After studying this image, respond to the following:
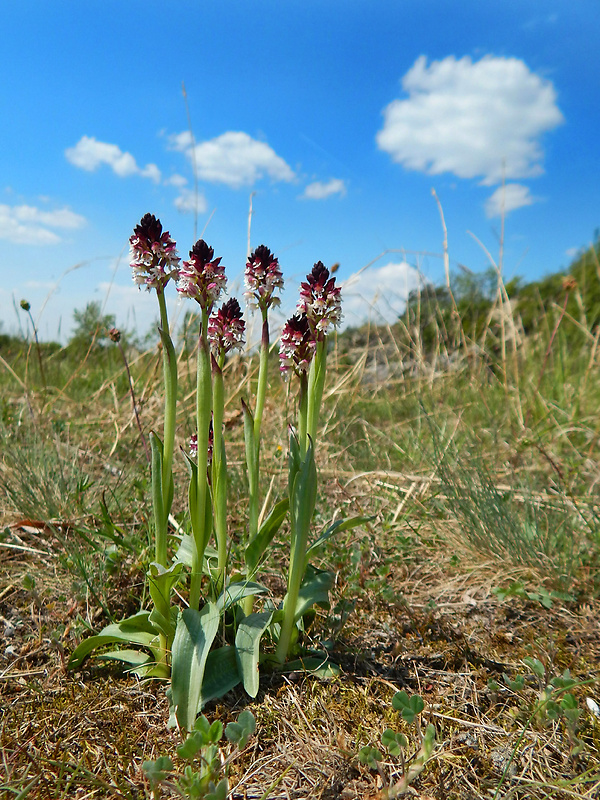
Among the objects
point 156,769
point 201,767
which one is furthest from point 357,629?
point 156,769

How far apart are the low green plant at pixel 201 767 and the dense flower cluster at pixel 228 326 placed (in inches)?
36.0

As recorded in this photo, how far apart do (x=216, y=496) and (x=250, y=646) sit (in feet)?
1.34

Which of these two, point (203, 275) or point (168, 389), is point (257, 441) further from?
point (203, 275)

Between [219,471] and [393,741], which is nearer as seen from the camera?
[393,741]

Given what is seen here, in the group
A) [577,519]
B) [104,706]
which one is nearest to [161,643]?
[104,706]

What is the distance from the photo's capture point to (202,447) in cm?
141

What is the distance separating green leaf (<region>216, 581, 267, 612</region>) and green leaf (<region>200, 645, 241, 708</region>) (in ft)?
0.41

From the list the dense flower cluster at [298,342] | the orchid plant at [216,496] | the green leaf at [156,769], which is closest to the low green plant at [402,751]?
the orchid plant at [216,496]

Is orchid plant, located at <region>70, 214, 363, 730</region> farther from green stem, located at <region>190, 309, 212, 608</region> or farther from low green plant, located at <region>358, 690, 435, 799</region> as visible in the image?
low green plant, located at <region>358, 690, 435, 799</region>

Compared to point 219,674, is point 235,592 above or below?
above

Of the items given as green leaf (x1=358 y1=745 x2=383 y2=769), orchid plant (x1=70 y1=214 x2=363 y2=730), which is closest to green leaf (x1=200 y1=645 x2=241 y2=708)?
orchid plant (x1=70 y1=214 x2=363 y2=730)

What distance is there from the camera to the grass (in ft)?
4.14

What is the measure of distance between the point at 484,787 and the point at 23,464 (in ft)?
6.68

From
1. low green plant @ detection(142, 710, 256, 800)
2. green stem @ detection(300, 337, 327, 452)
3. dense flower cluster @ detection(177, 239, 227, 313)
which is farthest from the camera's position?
green stem @ detection(300, 337, 327, 452)
